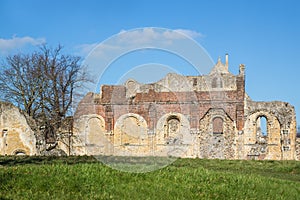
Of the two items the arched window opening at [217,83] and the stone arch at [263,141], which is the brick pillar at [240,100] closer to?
the stone arch at [263,141]

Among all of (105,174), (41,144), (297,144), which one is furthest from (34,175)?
(297,144)

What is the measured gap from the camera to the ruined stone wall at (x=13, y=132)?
27359 mm

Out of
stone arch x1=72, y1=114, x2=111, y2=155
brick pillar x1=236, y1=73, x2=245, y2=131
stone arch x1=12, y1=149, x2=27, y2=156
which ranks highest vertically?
brick pillar x1=236, y1=73, x2=245, y2=131

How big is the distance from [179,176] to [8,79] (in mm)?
25459

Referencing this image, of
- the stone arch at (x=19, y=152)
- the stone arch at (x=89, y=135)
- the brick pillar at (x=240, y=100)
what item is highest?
the brick pillar at (x=240, y=100)

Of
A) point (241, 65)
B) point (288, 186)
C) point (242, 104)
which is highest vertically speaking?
point (241, 65)

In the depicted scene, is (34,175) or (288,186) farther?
(288,186)

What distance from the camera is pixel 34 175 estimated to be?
1050 centimetres

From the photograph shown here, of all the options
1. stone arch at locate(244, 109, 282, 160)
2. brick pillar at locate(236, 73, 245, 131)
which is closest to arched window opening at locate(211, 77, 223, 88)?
brick pillar at locate(236, 73, 245, 131)

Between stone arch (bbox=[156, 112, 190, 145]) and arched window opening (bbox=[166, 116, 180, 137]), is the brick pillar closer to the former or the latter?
stone arch (bbox=[156, 112, 190, 145])

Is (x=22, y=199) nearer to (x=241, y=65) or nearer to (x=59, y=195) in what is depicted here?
(x=59, y=195)

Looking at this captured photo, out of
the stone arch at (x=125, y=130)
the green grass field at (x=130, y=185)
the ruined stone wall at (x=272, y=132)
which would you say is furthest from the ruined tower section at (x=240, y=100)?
the green grass field at (x=130, y=185)

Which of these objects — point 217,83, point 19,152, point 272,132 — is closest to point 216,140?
point 272,132

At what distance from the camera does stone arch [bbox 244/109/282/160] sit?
101 feet
